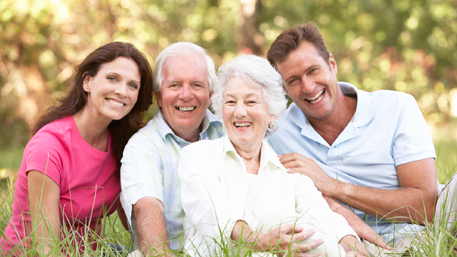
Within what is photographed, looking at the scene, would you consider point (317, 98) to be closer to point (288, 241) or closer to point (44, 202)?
point (288, 241)

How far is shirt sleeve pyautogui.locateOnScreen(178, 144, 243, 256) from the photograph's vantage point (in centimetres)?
219

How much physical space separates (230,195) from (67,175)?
3.52ft

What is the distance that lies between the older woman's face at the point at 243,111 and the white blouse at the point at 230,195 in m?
0.08

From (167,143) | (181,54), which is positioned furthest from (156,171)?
(181,54)

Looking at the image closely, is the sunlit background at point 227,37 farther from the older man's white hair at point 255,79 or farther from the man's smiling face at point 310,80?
the older man's white hair at point 255,79

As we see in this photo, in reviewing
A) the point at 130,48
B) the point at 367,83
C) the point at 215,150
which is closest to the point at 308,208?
the point at 215,150

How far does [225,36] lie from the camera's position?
10.2 metres

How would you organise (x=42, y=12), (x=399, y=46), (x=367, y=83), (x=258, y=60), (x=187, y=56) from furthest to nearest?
(x=399, y=46) < (x=367, y=83) < (x=42, y=12) < (x=187, y=56) < (x=258, y=60)

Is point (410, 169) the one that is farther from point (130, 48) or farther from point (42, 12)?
point (42, 12)

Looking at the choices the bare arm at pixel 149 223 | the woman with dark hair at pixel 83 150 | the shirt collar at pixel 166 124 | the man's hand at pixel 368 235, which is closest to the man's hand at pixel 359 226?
the man's hand at pixel 368 235

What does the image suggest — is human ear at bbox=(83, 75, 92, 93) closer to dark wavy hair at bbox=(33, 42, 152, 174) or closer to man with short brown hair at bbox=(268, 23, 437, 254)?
dark wavy hair at bbox=(33, 42, 152, 174)

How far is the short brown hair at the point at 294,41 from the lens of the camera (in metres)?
3.03

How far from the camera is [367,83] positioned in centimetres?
891

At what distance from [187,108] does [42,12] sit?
4618mm
